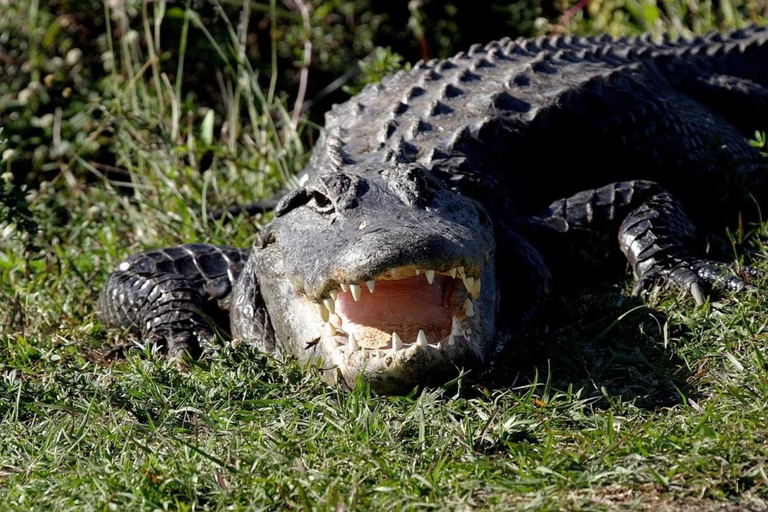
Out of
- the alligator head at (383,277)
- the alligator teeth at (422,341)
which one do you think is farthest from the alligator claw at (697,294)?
the alligator teeth at (422,341)

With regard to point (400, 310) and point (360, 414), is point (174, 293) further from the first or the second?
point (360, 414)

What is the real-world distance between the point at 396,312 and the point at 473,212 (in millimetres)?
627

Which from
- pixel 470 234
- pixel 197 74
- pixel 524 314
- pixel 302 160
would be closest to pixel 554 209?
pixel 524 314

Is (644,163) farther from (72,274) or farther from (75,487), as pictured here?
(75,487)

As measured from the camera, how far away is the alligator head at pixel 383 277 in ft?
9.55

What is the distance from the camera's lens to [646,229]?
4.08m

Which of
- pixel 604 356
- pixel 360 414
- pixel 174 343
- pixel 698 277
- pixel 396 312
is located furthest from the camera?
pixel 174 343

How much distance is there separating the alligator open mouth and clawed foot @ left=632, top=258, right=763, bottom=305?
0.99 m

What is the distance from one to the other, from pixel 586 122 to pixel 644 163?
37cm

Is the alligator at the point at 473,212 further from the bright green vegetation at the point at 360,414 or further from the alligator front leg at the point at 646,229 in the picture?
Result: the bright green vegetation at the point at 360,414

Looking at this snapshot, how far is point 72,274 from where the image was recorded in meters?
4.80

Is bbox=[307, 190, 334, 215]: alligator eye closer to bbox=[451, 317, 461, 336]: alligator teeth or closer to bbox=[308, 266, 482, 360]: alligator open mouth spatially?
bbox=[308, 266, 482, 360]: alligator open mouth

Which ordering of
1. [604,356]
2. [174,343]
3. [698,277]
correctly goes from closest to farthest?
[604,356] < [698,277] < [174,343]

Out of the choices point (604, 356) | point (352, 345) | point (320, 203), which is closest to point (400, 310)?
point (352, 345)
